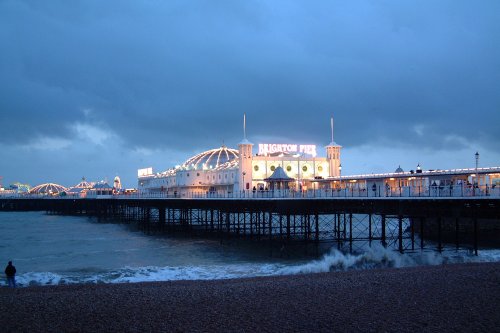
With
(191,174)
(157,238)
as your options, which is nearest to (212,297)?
(157,238)

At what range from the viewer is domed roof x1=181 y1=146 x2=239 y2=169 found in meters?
86.4

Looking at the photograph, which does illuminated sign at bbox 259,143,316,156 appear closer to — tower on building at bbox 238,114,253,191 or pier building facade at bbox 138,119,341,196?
pier building facade at bbox 138,119,341,196

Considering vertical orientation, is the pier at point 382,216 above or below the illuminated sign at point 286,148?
below

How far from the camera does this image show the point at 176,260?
34250 millimetres

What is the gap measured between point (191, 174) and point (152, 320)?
73.8 metres

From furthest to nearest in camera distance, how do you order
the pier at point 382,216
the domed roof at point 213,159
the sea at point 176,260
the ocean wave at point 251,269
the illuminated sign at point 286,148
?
1. the domed roof at point 213,159
2. the illuminated sign at point 286,148
3. the sea at point 176,260
4. the pier at point 382,216
5. the ocean wave at point 251,269

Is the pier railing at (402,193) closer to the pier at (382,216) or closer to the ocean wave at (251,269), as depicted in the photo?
the pier at (382,216)

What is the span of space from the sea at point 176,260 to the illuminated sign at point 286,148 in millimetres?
28763

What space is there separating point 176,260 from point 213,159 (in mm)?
54266

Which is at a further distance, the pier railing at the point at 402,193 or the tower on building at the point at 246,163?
the tower on building at the point at 246,163

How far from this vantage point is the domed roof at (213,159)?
8644 centimetres

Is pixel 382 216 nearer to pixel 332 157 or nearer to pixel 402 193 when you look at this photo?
pixel 402 193

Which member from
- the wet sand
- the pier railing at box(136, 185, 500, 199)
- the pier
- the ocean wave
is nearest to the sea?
the ocean wave

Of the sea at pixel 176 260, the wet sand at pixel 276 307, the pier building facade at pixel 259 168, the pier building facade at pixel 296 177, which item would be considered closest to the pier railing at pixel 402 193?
the pier building facade at pixel 296 177
